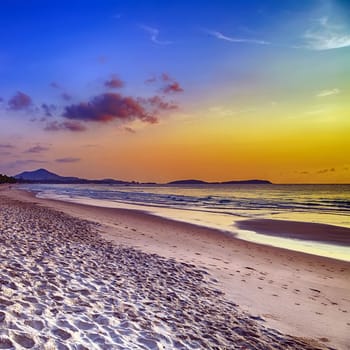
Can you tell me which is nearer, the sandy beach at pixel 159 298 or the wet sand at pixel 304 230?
the sandy beach at pixel 159 298

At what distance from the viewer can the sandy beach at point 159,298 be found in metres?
4.55

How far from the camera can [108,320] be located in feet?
16.3

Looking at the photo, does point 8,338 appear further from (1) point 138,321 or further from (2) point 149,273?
(2) point 149,273

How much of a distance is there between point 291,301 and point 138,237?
835cm

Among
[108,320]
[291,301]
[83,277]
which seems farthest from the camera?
[291,301]

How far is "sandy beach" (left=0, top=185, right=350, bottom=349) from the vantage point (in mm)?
4551

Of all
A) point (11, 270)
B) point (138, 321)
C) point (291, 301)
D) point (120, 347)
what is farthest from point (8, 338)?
point (291, 301)

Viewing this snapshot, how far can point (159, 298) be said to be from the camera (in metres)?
6.36

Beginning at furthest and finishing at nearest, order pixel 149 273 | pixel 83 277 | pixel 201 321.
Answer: pixel 149 273
pixel 83 277
pixel 201 321

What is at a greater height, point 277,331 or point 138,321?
point 138,321

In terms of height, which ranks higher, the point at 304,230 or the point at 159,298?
the point at 159,298

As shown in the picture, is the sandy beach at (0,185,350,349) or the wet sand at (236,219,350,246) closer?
the sandy beach at (0,185,350,349)

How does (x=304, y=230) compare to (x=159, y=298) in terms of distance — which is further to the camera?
(x=304, y=230)

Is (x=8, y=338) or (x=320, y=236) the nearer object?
(x=8, y=338)
